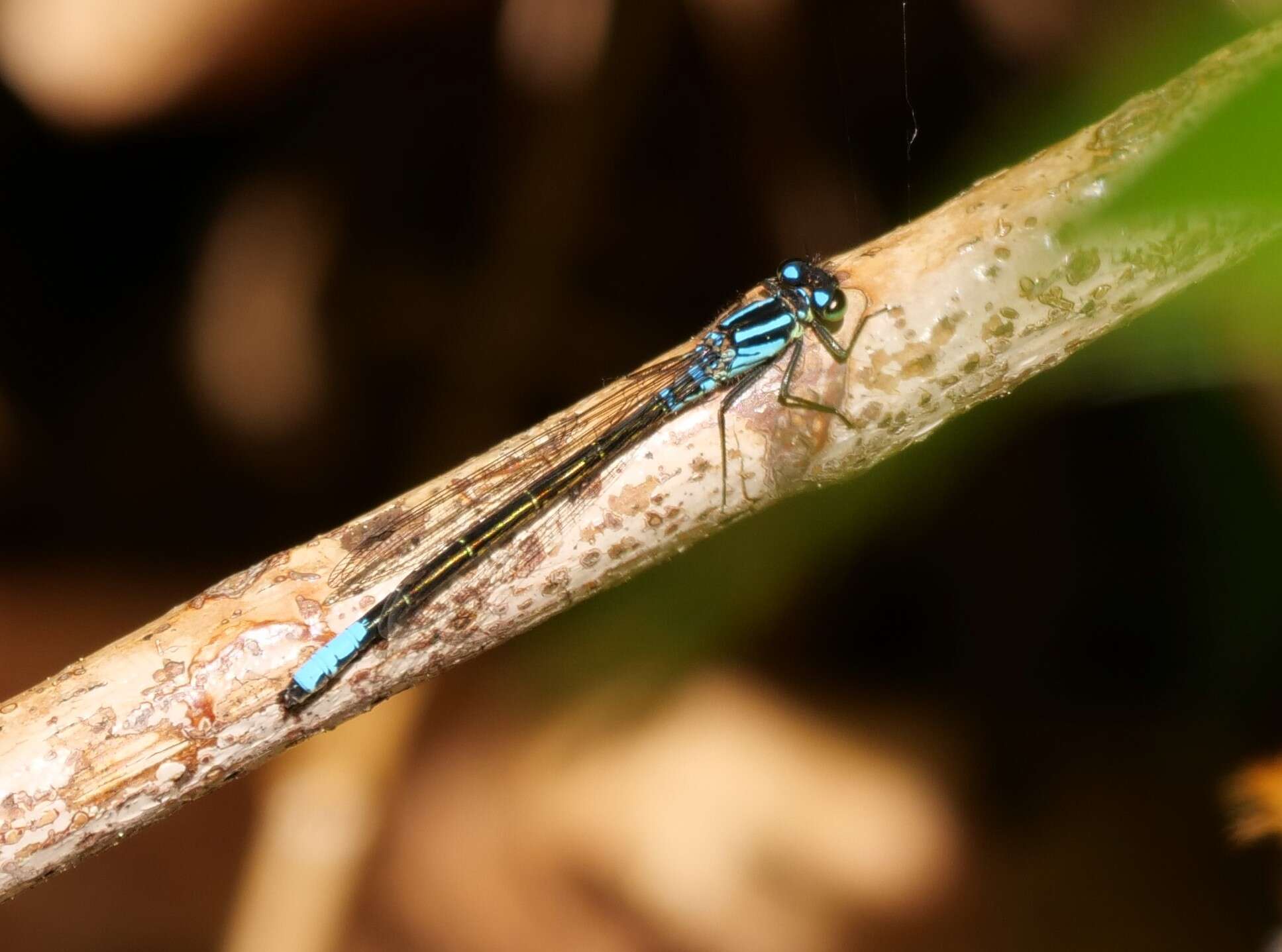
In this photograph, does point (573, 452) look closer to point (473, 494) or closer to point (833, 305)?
point (473, 494)

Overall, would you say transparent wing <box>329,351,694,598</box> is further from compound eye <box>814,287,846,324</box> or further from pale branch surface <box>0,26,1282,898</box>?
compound eye <box>814,287,846,324</box>

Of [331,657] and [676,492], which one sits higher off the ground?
[676,492]

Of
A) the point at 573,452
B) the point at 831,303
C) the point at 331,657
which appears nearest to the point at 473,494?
the point at 573,452

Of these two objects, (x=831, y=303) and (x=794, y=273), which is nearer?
(x=831, y=303)

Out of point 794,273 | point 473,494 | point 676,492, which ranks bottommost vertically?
point 676,492

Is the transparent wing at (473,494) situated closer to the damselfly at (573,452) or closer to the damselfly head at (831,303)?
the damselfly at (573,452)

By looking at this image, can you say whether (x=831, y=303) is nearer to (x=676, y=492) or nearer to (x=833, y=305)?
(x=833, y=305)

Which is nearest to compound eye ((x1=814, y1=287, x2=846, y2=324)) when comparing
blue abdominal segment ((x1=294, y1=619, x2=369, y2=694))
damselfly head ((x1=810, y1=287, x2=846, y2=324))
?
damselfly head ((x1=810, y1=287, x2=846, y2=324))
